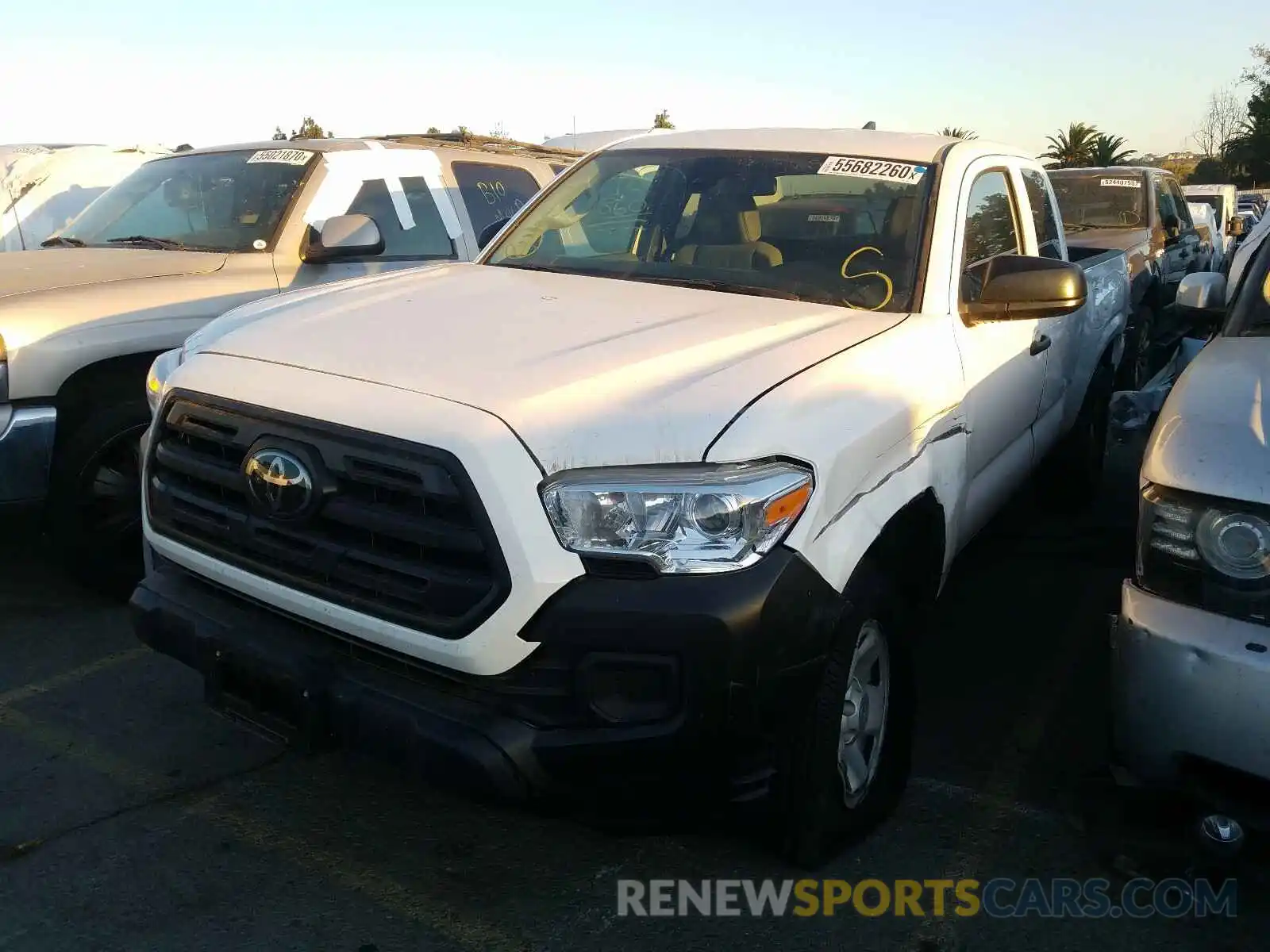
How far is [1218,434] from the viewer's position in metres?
2.68

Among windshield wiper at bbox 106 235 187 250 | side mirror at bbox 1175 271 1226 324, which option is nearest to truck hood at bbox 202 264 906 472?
side mirror at bbox 1175 271 1226 324

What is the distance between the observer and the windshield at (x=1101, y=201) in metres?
10.3

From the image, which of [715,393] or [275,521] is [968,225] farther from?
[275,521]

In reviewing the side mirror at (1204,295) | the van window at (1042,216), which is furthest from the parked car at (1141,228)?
the side mirror at (1204,295)

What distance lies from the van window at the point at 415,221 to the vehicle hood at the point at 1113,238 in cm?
532

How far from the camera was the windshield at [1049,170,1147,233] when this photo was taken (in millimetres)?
10266

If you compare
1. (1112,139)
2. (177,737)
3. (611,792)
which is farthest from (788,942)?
(1112,139)

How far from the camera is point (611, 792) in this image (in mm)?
2287

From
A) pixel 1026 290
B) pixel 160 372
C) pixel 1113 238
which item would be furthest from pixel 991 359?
pixel 1113 238

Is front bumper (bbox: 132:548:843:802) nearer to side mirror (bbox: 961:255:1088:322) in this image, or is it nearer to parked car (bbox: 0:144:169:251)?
side mirror (bbox: 961:255:1088:322)

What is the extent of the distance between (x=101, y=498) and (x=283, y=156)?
82.5 inches

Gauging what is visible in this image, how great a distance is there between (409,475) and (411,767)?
62cm

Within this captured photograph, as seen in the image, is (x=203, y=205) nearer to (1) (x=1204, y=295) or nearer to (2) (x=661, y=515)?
(2) (x=661, y=515)

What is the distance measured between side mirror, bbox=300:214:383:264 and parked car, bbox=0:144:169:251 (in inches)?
127
